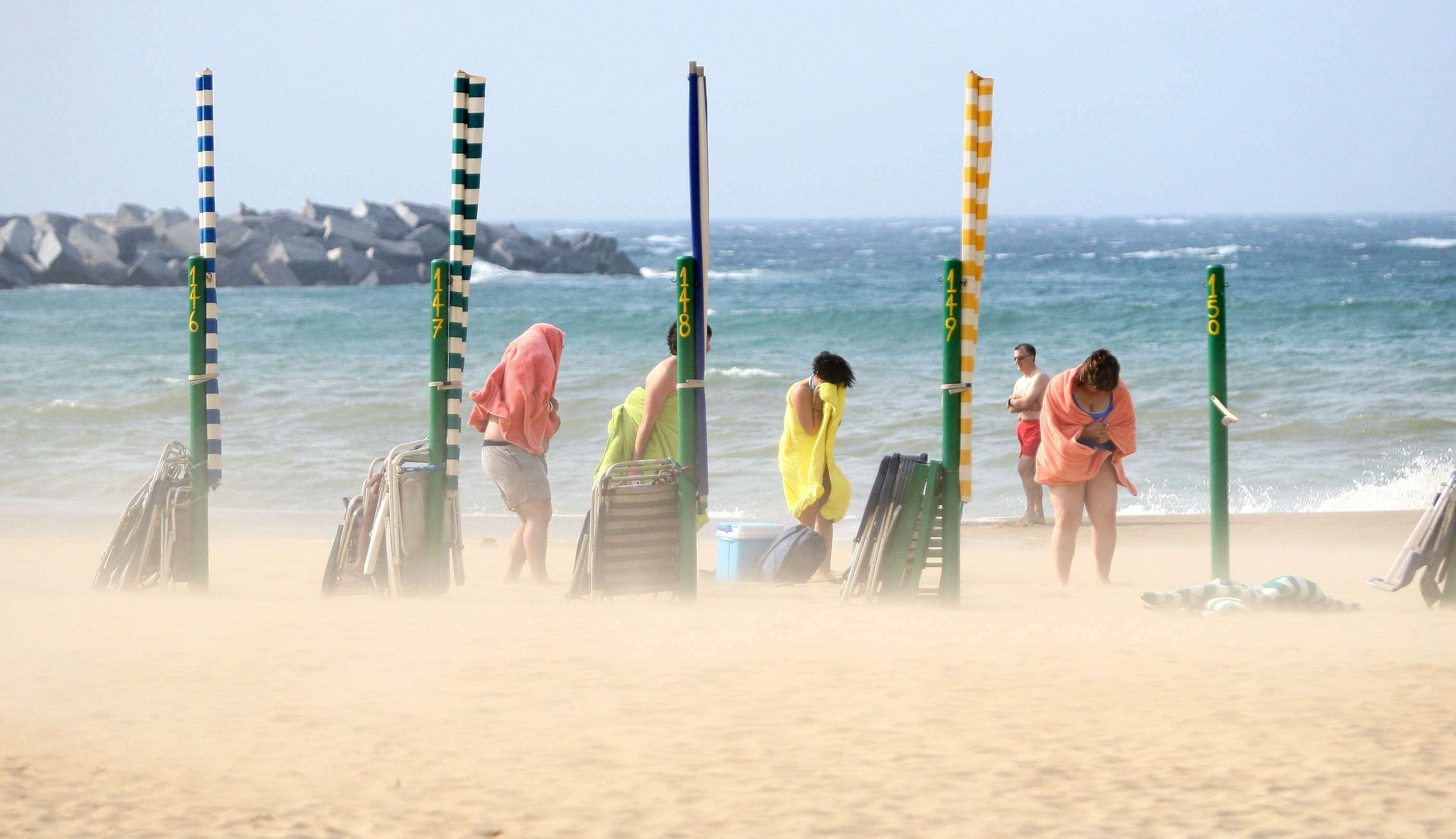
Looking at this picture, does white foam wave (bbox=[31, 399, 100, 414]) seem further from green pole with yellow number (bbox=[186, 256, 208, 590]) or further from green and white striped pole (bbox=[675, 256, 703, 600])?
green and white striped pole (bbox=[675, 256, 703, 600])

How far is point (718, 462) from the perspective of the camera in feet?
49.5

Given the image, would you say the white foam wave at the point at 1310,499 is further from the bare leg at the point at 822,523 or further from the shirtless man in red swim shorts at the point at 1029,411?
the bare leg at the point at 822,523

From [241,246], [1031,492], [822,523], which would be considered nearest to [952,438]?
[822,523]

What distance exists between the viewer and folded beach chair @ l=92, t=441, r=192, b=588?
7133mm

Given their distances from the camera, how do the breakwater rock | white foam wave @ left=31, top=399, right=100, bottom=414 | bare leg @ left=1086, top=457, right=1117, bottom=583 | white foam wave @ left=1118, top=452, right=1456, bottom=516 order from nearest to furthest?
1. bare leg @ left=1086, top=457, right=1117, bottom=583
2. white foam wave @ left=1118, top=452, right=1456, bottom=516
3. white foam wave @ left=31, top=399, right=100, bottom=414
4. the breakwater rock

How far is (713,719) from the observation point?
466 centimetres

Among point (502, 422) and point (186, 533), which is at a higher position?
point (502, 422)

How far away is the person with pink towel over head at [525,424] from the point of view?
295 inches

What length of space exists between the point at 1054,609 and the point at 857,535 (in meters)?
0.95

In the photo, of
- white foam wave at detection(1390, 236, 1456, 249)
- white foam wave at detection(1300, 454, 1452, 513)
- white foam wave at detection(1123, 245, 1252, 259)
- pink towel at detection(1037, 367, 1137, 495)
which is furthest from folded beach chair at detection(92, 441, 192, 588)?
white foam wave at detection(1390, 236, 1456, 249)

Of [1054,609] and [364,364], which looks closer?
[1054,609]

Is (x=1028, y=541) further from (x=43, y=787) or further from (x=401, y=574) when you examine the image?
(x=43, y=787)

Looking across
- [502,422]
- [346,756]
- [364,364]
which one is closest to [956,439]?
[502,422]

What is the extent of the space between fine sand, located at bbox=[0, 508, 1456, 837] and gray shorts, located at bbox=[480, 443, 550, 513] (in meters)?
0.76
